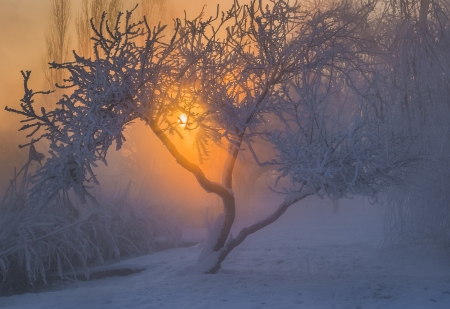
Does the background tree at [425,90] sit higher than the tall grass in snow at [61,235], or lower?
higher

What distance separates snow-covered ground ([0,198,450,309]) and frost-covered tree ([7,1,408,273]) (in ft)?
3.00

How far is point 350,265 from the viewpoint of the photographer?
Result: 7914 millimetres

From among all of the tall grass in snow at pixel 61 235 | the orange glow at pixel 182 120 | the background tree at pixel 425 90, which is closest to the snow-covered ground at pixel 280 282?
the tall grass in snow at pixel 61 235

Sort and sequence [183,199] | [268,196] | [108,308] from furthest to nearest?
[268,196] < [183,199] < [108,308]

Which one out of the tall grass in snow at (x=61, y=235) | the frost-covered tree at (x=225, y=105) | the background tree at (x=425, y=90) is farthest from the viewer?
the tall grass in snow at (x=61, y=235)

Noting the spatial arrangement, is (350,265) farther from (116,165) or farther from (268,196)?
(116,165)

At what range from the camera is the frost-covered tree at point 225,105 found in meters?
5.34

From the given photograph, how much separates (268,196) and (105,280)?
15.7m

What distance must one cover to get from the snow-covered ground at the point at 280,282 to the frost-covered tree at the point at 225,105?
3.00 feet

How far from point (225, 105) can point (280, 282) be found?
2621 millimetres

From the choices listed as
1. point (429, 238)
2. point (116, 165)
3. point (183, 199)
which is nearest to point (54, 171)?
point (429, 238)

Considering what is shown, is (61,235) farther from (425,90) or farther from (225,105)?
(425,90)

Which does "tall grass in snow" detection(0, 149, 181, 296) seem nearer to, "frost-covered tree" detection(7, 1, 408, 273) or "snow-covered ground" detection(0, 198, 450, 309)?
"snow-covered ground" detection(0, 198, 450, 309)

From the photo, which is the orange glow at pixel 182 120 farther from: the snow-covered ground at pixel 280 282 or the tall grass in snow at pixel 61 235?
the snow-covered ground at pixel 280 282
